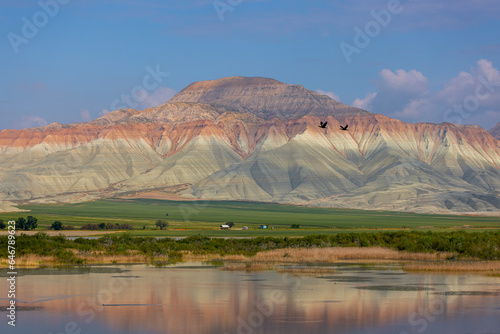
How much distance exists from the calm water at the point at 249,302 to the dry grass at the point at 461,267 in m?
2.78

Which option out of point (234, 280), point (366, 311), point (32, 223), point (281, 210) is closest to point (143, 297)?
point (234, 280)

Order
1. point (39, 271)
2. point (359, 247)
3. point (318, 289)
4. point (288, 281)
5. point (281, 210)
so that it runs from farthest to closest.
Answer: point (281, 210) < point (359, 247) < point (39, 271) < point (288, 281) < point (318, 289)

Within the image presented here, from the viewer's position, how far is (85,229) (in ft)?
332

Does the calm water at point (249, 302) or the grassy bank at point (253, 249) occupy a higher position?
the grassy bank at point (253, 249)

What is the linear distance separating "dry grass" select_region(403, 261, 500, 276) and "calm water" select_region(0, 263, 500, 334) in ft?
9.13

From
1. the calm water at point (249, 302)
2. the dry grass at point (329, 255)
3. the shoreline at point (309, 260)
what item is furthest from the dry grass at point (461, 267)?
the dry grass at point (329, 255)

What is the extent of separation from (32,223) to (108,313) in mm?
70903

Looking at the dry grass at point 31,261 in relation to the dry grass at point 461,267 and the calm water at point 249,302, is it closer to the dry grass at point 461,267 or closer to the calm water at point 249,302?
the calm water at point 249,302

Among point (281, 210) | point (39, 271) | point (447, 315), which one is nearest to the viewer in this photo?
point (447, 315)

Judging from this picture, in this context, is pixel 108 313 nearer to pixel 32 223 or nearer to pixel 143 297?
pixel 143 297

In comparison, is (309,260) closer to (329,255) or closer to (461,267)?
(329,255)

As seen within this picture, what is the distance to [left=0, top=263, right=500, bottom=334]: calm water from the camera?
28203 millimetres

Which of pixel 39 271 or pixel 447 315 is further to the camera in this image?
pixel 39 271

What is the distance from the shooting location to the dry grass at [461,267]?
47263 mm
